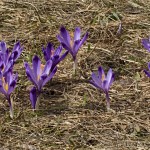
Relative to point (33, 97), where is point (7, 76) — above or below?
above

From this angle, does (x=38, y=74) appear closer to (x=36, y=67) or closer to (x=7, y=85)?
(x=36, y=67)

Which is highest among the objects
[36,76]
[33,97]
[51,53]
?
[51,53]

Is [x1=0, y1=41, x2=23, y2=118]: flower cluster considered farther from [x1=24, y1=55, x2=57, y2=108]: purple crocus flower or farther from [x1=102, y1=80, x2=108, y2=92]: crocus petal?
[x1=102, y1=80, x2=108, y2=92]: crocus petal

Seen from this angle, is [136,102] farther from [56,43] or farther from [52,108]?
[56,43]

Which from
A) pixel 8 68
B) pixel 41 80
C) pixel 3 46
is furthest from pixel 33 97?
pixel 3 46

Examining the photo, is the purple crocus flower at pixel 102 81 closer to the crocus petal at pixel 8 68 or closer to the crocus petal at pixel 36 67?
the crocus petal at pixel 36 67

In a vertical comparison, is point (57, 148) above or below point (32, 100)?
below

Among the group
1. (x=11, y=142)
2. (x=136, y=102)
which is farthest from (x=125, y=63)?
(x=11, y=142)

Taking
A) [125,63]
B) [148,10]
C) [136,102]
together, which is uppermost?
[148,10]

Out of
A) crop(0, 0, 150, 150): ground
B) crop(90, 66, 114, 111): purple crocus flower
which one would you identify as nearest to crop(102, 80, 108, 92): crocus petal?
crop(90, 66, 114, 111): purple crocus flower
